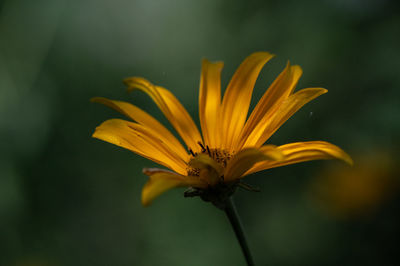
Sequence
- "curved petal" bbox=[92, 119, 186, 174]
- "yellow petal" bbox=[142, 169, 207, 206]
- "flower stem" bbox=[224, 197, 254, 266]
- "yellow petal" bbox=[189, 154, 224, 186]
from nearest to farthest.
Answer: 1. "yellow petal" bbox=[142, 169, 207, 206]
2. "flower stem" bbox=[224, 197, 254, 266]
3. "yellow petal" bbox=[189, 154, 224, 186]
4. "curved petal" bbox=[92, 119, 186, 174]

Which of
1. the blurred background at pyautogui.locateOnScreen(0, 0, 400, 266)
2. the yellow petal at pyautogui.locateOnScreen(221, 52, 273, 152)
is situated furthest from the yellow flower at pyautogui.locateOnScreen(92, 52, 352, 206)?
the blurred background at pyautogui.locateOnScreen(0, 0, 400, 266)

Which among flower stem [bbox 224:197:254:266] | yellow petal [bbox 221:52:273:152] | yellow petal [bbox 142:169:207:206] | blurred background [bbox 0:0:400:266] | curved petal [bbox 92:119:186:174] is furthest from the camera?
blurred background [bbox 0:0:400:266]

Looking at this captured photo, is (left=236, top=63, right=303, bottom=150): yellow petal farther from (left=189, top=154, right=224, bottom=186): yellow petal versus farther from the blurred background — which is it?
the blurred background

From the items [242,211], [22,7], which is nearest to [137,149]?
[242,211]

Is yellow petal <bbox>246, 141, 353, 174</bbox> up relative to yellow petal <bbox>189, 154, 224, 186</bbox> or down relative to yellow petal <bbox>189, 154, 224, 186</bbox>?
down

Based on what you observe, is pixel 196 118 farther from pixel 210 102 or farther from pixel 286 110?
pixel 286 110

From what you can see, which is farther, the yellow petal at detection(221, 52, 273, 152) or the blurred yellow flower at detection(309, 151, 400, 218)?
the blurred yellow flower at detection(309, 151, 400, 218)

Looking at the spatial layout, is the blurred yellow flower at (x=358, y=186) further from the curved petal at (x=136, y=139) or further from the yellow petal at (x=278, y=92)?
the curved petal at (x=136, y=139)

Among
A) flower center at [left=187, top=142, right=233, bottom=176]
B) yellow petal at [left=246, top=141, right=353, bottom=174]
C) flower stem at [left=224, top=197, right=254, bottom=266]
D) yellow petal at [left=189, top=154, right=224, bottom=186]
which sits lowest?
flower stem at [left=224, top=197, right=254, bottom=266]
